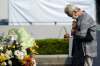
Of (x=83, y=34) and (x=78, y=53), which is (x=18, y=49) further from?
(x=78, y=53)

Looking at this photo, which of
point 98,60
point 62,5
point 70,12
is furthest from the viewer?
point 62,5

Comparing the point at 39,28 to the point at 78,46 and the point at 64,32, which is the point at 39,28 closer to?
the point at 64,32

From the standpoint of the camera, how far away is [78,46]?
7363mm

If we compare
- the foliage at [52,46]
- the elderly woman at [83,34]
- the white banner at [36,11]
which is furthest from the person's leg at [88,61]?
the white banner at [36,11]

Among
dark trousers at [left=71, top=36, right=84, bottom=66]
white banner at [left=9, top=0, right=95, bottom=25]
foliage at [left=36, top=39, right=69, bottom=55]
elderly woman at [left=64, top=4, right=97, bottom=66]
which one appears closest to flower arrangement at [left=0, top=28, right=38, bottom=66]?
elderly woman at [left=64, top=4, right=97, bottom=66]

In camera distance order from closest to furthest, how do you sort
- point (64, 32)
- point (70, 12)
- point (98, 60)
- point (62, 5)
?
1. point (70, 12)
2. point (98, 60)
3. point (64, 32)
4. point (62, 5)

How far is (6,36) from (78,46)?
266cm

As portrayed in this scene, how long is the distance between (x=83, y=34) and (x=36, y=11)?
20.8 ft

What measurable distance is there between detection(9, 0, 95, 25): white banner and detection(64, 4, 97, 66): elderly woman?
5884mm

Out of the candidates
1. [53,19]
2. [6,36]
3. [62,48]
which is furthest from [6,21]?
[6,36]

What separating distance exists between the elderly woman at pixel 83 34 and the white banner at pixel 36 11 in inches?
232

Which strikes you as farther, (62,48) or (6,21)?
(6,21)

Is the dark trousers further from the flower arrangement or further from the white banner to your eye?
the white banner

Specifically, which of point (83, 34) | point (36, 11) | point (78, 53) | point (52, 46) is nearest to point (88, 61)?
point (78, 53)
